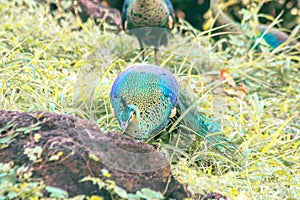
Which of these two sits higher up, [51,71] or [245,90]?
[51,71]

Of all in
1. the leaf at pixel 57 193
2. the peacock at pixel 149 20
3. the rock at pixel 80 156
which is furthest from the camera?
the peacock at pixel 149 20

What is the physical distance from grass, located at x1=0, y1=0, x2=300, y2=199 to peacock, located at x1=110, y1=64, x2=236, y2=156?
0.52ft

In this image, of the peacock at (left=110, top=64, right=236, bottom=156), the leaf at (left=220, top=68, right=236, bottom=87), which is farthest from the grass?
the peacock at (left=110, top=64, right=236, bottom=156)

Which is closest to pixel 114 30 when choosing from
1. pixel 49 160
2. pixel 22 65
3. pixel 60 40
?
pixel 60 40

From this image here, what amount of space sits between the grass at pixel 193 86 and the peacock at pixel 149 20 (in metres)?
0.08

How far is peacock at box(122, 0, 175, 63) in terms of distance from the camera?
4.14 meters

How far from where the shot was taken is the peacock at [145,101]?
8.80ft

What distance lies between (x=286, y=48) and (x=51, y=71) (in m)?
1.87

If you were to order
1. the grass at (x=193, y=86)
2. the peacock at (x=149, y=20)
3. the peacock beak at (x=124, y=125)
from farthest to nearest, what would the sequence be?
the peacock at (x=149, y=20)
the grass at (x=193, y=86)
the peacock beak at (x=124, y=125)

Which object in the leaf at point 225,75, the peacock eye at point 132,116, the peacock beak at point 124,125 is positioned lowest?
the leaf at point 225,75

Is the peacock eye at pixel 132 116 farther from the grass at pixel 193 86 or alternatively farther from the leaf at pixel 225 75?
the leaf at pixel 225 75

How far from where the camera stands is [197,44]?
4336mm

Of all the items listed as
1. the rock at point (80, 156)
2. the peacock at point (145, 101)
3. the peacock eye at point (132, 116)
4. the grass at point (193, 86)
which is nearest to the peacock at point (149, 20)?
the grass at point (193, 86)

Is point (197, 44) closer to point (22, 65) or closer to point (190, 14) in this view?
point (22, 65)
